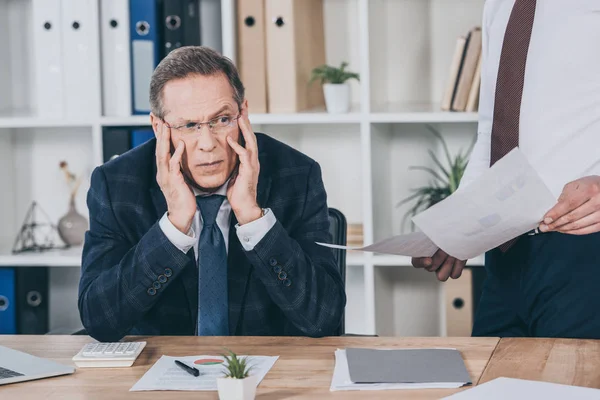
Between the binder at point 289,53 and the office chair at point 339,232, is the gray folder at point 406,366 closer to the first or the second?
the office chair at point 339,232

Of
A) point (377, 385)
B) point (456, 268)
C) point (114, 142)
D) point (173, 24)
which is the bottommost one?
point (377, 385)

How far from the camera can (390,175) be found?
126 inches

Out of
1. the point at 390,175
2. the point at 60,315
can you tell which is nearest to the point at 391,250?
the point at 390,175

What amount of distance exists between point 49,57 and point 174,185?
1461mm

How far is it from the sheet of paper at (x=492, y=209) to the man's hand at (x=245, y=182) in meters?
0.40

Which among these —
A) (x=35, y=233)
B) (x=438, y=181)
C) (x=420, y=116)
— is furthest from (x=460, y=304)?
(x=35, y=233)

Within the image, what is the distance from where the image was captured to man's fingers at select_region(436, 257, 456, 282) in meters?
1.73

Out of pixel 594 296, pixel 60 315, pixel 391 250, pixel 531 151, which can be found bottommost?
pixel 60 315

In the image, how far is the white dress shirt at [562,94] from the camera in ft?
5.49

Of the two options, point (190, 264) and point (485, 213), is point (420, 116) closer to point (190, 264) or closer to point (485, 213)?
point (190, 264)

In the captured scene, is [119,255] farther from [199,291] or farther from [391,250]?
[391,250]

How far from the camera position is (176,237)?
5.60ft

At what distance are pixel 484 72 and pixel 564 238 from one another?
44cm

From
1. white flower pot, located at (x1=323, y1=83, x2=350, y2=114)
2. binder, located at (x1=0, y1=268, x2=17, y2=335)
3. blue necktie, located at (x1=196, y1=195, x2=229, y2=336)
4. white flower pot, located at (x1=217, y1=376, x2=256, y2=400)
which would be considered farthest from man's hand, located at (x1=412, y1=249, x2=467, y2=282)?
binder, located at (x1=0, y1=268, x2=17, y2=335)
